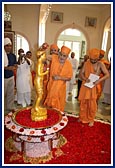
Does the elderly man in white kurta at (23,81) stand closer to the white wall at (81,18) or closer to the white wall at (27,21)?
the white wall at (27,21)

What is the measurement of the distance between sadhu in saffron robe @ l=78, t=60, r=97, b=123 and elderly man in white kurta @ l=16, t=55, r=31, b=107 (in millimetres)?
1436

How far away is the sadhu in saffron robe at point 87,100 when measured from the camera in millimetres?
3162

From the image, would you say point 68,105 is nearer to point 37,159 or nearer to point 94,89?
point 94,89

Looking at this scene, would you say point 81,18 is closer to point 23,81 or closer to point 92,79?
point 23,81

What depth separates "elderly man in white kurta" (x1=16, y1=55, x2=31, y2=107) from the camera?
409cm

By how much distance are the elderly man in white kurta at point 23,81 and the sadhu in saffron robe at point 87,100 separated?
1.44 meters

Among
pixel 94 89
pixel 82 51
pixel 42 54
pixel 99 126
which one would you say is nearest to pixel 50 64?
pixel 94 89

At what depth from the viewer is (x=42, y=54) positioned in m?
2.11

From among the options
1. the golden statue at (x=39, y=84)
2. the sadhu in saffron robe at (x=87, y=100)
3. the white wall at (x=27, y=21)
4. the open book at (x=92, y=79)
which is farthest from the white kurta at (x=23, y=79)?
the white wall at (x=27, y=21)

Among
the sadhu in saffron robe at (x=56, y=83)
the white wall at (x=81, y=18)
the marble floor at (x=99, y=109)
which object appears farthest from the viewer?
the white wall at (x=81, y=18)

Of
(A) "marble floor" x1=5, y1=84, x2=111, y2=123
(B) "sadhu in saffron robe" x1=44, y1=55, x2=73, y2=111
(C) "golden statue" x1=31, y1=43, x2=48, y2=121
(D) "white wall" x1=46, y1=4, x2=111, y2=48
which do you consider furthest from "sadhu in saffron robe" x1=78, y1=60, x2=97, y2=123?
(D) "white wall" x1=46, y1=4, x2=111, y2=48

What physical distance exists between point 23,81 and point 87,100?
62.4 inches

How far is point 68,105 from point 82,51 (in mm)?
8423

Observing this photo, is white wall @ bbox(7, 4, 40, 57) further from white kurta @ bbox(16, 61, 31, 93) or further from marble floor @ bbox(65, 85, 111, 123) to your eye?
white kurta @ bbox(16, 61, 31, 93)
